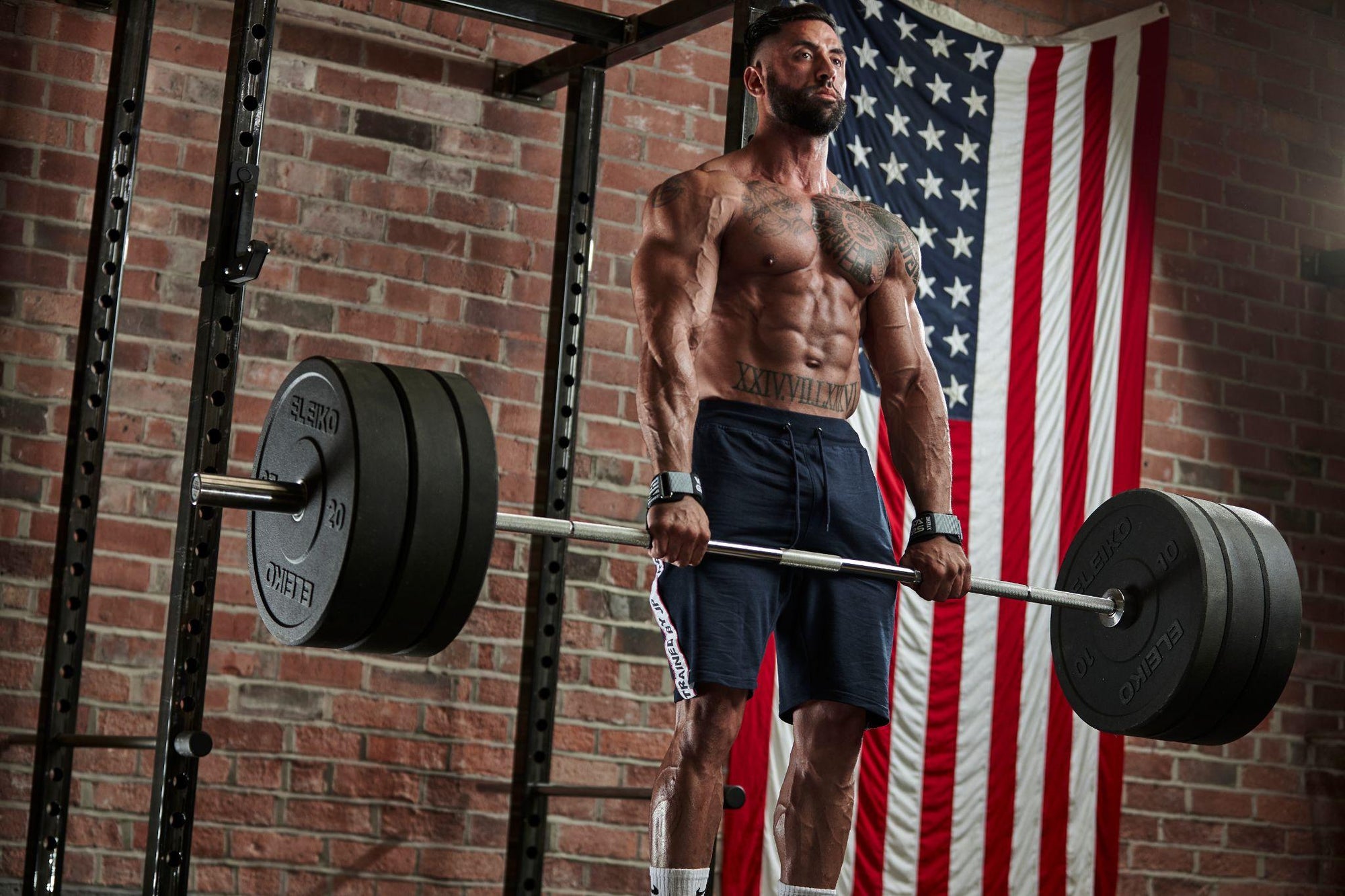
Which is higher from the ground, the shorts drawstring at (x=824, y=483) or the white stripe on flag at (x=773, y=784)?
the shorts drawstring at (x=824, y=483)

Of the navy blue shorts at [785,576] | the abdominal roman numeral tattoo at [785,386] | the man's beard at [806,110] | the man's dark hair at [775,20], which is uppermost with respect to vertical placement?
the man's dark hair at [775,20]

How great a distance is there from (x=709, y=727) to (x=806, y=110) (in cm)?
108

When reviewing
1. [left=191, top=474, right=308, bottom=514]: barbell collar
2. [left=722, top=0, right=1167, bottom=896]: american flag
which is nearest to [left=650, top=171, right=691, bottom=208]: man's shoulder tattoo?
[left=191, top=474, right=308, bottom=514]: barbell collar

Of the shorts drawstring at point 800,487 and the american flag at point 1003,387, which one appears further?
the american flag at point 1003,387

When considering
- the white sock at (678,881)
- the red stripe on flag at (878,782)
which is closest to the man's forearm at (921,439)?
the white sock at (678,881)

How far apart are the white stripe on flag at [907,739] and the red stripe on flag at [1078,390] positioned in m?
0.40

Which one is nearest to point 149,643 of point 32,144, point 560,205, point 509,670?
point 509,670

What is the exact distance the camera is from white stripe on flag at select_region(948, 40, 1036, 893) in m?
3.81

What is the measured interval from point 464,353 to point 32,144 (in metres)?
1.03

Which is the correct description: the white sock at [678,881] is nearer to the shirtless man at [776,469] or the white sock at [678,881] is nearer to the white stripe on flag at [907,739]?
the shirtless man at [776,469]

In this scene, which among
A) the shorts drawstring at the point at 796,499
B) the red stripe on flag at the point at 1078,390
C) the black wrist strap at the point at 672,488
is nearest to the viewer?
the black wrist strap at the point at 672,488

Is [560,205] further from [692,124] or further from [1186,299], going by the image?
[1186,299]

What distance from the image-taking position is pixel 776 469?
8.18 feet

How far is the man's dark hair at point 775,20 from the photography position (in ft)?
8.91
